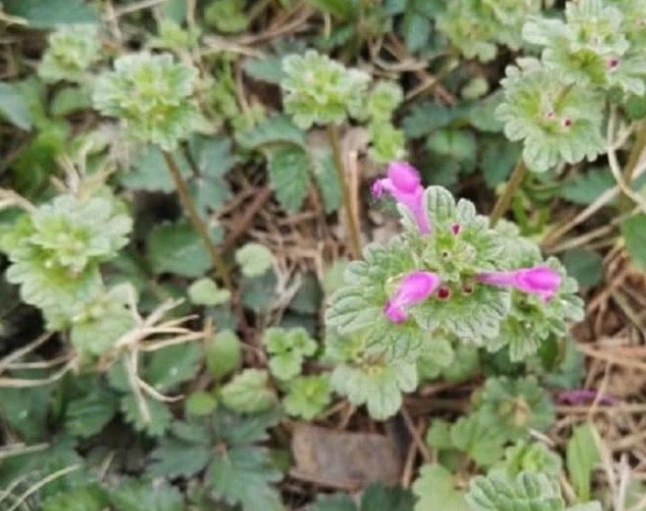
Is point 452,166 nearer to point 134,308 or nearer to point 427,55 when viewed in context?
point 427,55

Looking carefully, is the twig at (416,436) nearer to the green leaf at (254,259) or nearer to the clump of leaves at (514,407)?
the clump of leaves at (514,407)

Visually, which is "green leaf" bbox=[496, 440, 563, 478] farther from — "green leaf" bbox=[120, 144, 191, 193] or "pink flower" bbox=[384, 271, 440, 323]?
"green leaf" bbox=[120, 144, 191, 193]

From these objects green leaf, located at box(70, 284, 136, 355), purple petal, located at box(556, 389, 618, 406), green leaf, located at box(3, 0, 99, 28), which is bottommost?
purple petal, located at box(556, 389, 618, 406)

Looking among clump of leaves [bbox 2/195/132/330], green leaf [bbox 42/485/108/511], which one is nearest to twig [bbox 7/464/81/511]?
green leaf [bbox 42/485/108/511]

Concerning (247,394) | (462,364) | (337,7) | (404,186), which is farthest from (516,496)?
(337,7)

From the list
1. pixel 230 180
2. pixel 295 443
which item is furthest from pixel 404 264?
pixel 230 180

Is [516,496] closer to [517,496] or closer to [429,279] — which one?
[517,496]

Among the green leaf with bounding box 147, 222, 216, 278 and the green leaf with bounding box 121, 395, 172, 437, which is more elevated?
the green leaf with bounding box 147, 222, 216, 278
